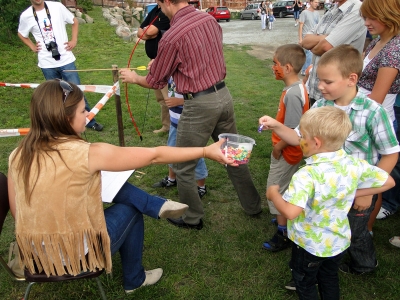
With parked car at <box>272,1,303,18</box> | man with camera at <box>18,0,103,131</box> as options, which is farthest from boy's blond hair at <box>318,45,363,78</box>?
parked car at <box>272,1,303,18</box>

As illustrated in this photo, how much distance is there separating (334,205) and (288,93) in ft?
3.20

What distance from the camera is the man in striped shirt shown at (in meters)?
2.54

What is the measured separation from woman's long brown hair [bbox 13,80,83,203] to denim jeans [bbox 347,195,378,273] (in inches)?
69.6

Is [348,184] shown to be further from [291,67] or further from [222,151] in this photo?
[291,67]

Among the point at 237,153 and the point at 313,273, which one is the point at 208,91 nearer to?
the point at 237,153

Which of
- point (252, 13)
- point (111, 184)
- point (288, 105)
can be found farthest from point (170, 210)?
point (252, 13)

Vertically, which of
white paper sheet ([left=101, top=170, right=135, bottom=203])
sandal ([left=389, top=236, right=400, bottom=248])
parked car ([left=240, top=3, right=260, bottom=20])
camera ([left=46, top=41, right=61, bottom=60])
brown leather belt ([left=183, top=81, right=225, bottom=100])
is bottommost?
parked car ([left=240, top=3, right=260, bottom=20])

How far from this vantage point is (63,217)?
1786 millimetres

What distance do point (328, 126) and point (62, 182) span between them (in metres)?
1.31

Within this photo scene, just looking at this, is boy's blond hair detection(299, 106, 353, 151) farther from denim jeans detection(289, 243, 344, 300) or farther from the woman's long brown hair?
the woman's long brown hair

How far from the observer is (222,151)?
7.41ft

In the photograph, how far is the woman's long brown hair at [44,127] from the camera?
172 cm

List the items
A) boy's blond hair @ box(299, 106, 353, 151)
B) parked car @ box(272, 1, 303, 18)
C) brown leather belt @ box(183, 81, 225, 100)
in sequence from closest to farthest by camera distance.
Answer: boy's blond hair @ box(299, 106, 353, 151), brown leather belt @ box(183, 81, 225, 100), parked car @ box(272, 1, 303, 18)

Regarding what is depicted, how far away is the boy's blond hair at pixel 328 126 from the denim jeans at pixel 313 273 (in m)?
0.63
